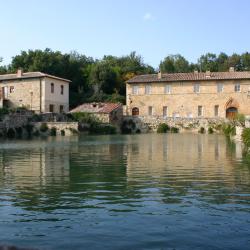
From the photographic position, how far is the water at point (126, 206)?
7.30 m

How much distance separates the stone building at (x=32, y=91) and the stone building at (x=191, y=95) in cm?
1057

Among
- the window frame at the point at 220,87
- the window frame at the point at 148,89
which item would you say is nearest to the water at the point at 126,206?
the window frame at the point at 220,87

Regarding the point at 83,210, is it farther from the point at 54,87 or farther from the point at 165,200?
the point at 54,87

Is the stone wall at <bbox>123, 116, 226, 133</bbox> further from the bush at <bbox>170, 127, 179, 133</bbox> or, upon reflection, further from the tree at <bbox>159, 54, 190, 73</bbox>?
the tree at <bbox>159, 54, 190, 73</bbox>

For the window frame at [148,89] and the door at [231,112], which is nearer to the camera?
the door at [231,112]

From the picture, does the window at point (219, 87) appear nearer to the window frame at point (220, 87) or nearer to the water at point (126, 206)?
the window frame at point (220, 87)

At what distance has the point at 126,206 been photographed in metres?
9.88

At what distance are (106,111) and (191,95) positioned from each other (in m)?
12.9

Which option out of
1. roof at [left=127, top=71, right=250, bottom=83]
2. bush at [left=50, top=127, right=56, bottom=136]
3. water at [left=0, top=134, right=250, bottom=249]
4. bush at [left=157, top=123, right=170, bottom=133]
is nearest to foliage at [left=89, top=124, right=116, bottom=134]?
bush at [left=50, top=127, right=56, bottom=136]

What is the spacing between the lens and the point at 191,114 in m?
60.5

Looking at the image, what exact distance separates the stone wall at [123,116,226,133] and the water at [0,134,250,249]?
36940 mm

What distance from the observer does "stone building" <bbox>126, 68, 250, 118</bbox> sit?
58219 millimetres

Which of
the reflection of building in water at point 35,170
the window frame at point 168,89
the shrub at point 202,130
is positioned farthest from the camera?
the window frame at point 168,89

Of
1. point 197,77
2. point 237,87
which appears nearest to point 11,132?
point 197,77
